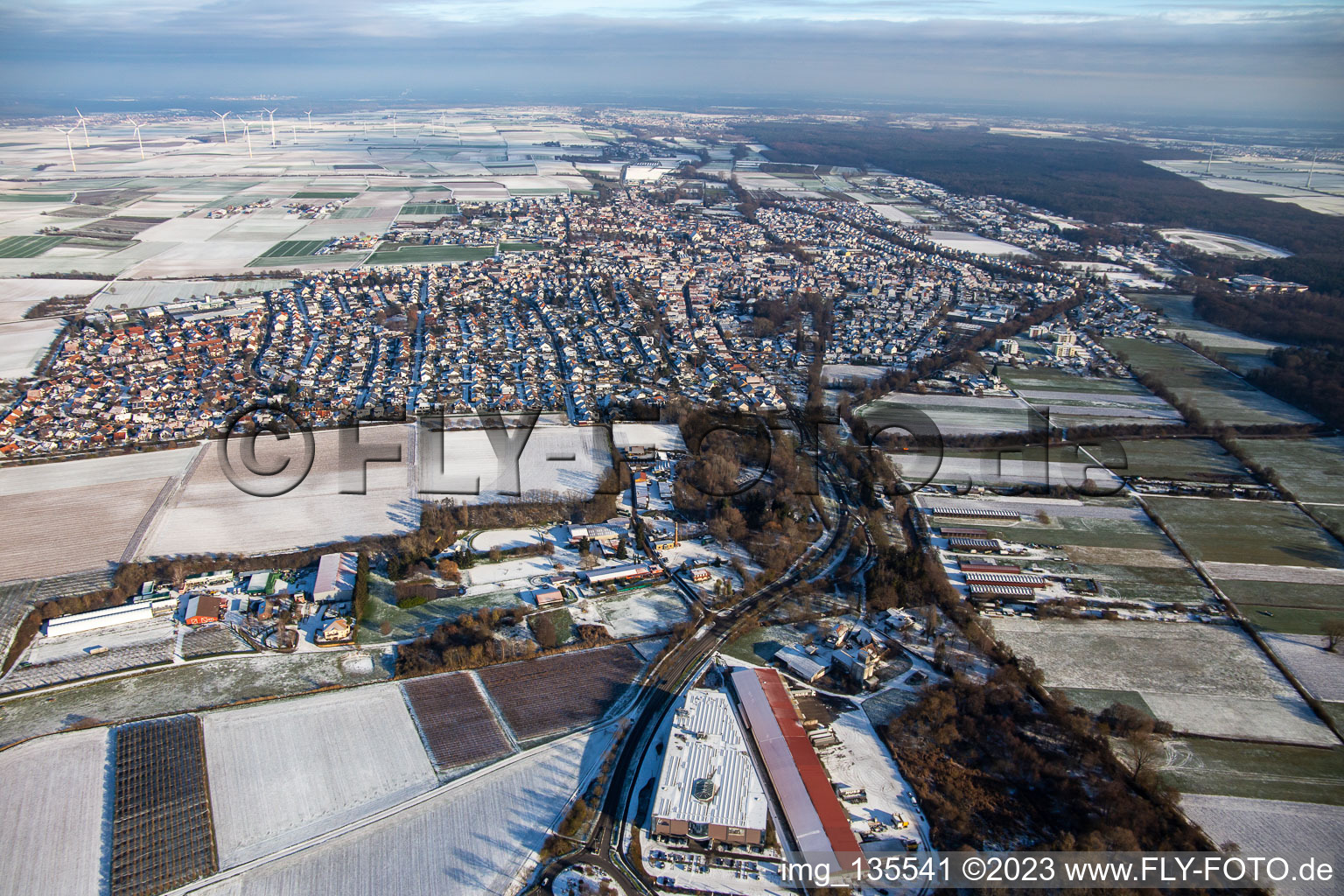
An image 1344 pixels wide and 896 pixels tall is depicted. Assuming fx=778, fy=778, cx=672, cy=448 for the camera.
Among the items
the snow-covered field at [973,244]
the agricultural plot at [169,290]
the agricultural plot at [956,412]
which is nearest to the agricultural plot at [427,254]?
the agricultural plot at [169,290]

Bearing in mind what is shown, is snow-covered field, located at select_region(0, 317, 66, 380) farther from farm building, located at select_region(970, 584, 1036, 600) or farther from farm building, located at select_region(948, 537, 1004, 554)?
farm building, located at select_region(970, 584, 1036, 600)

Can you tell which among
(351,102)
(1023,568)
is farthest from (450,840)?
(351,102)

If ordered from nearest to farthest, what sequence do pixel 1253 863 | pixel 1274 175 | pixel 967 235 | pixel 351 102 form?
1. pixel 1253 863
2. pixel 967 235
3. pixel 1274 175
4. pixel 351 102

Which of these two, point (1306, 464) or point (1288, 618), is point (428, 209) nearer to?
point (1306, 464)

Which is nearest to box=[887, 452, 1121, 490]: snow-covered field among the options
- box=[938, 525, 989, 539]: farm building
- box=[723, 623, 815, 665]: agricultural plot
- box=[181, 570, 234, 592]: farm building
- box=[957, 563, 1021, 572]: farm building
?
box=[938, 525, 989, 539]: farm building

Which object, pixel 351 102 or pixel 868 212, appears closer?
pixel 868 212

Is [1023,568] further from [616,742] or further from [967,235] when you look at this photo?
[967,235]

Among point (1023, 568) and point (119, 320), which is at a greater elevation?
point (119, 320)

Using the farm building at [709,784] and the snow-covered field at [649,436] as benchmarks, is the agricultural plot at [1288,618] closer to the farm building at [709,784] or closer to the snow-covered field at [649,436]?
the farm building at [709,784]

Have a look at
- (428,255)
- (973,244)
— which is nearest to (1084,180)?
(973,244)
